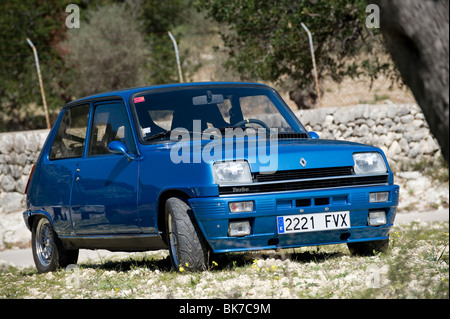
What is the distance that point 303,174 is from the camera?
6027 millimetres

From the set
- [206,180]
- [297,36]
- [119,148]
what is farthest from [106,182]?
[297,36]

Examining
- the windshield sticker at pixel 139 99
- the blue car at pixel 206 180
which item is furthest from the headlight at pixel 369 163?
the windshield sticker at pixel 139 99

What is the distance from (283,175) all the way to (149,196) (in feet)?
3.73

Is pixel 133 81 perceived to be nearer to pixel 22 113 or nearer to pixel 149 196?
pixel 22 113

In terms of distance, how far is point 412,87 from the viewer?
163 inches

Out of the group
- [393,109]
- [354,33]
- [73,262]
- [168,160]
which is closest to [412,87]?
[168,160]

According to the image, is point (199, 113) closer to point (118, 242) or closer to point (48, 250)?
point (118, 242)

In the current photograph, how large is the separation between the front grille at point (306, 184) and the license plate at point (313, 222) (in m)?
0.23

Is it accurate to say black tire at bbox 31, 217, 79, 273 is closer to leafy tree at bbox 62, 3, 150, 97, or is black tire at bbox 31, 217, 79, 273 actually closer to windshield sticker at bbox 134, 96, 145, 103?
windshield sticker at bbox 134, 96, 145, 103

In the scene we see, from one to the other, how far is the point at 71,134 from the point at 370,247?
10.6 ft

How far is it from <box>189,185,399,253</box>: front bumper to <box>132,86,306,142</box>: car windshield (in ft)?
3.73

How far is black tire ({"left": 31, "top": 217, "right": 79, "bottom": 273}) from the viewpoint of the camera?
26.0ft

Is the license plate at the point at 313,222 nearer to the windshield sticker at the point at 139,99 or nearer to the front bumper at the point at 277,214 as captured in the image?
the front bumper at the point at 277,214

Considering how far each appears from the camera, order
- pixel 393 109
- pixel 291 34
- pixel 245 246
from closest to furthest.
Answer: pixel 245 246, pixel 393 109, pixel 291 34
